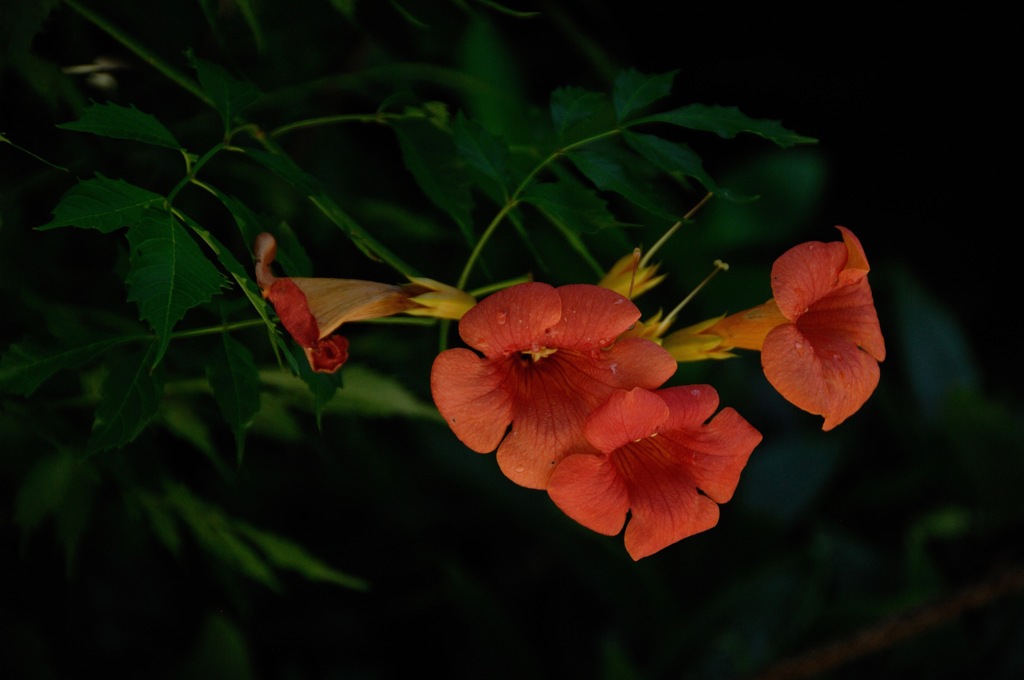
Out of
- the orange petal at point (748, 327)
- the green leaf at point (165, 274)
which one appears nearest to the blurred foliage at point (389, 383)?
the green leaf at point (165, 274)

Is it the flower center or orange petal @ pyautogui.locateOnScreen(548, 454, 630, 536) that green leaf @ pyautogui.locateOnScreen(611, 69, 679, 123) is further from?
orange petal @ pyautogui.locateOnScreen(548, 454, 630, 536)

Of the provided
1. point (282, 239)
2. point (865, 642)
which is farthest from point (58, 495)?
point (865, 642)

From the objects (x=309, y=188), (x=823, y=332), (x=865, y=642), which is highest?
(x=309, y=188)

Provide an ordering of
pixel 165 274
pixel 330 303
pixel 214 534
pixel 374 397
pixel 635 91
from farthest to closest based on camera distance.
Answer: pixel 374 397
pixel 214 534
pixel 635 91
pixel 330 303
pixel 165 274

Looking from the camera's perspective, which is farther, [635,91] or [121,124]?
[635,91]

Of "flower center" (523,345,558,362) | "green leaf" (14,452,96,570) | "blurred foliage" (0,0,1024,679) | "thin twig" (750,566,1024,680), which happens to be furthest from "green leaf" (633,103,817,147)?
"thin twig" (750,566,1024,680)

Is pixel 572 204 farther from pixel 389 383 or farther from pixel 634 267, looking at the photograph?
pixel 389 383
